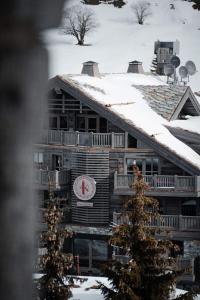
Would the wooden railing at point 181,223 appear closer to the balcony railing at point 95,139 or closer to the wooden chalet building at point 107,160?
the wooden chalet building at point 107,160

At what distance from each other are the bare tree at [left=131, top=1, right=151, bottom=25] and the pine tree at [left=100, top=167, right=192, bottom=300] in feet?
255

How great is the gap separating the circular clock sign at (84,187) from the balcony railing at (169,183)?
182 centimetres

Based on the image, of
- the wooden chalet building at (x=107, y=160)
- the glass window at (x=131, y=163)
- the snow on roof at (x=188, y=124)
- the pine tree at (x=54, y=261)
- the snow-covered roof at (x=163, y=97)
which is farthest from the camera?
the snow-covered roof at (x=163, y=97)

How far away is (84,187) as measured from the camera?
30297 mm

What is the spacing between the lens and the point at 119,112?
1196 inches

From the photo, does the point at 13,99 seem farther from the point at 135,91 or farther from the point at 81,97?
the point at 135,91

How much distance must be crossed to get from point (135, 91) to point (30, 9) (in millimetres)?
33215

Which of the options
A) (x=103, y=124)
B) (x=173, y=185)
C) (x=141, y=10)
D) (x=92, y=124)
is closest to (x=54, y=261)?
(x=173, y=185)

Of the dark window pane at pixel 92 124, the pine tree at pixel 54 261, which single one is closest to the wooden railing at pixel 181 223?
the dark window pane at pixel 92 124

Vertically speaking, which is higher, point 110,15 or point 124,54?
point 110,15

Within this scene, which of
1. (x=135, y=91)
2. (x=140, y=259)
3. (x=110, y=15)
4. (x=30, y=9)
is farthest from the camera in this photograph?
(x=110, y=15)

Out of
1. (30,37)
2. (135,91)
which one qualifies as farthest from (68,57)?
(30,37)

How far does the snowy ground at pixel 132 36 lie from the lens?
3088 inches

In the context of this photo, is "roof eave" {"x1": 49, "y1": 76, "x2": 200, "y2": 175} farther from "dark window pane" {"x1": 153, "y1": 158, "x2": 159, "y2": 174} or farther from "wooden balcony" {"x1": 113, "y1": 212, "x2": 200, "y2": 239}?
"wooden balcony" {"x1": 113, "y1": 212, "x2": 200, "y2": 239}
